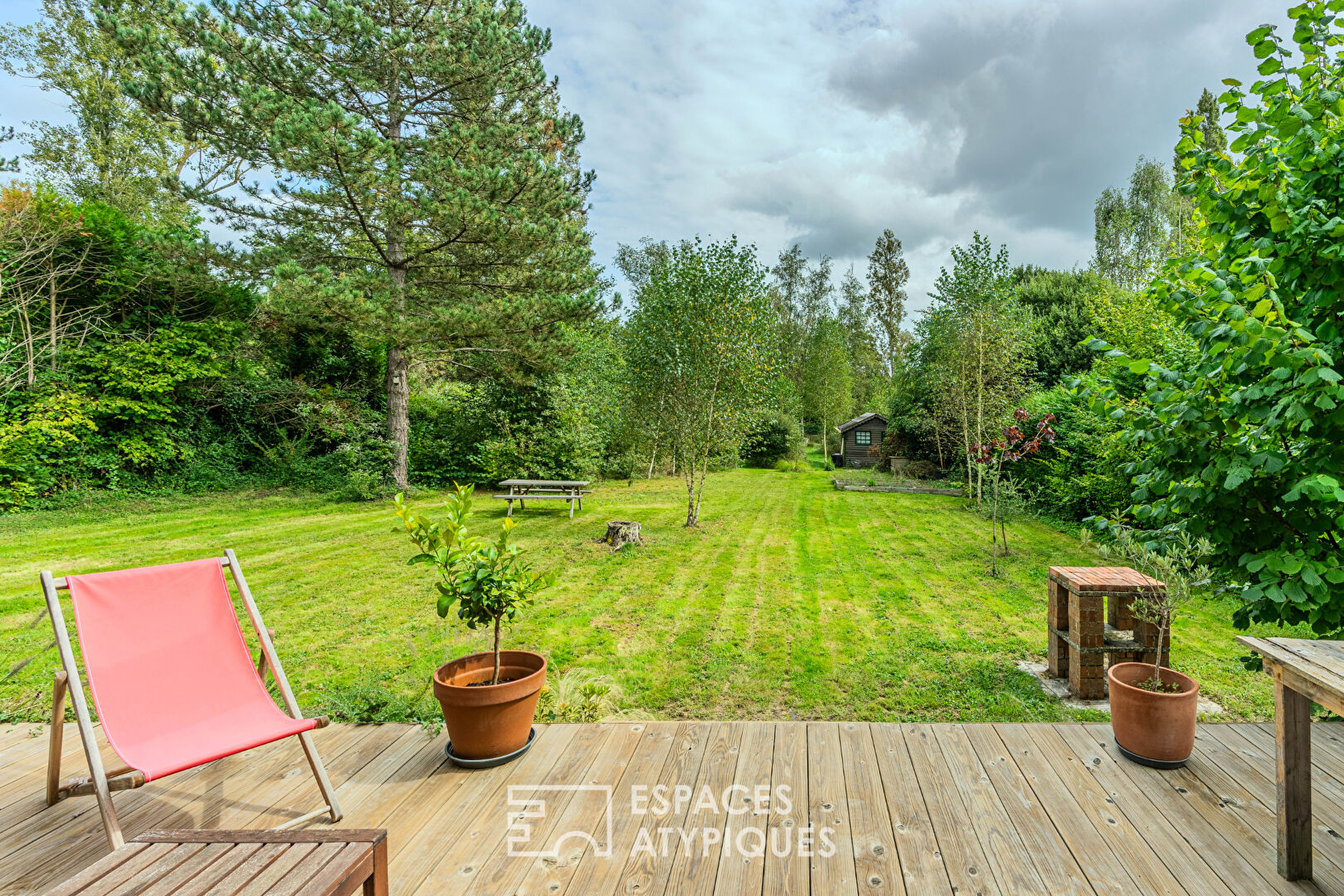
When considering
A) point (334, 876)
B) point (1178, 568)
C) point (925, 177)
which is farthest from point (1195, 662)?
point (925, 177)

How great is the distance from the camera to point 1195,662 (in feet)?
14.3

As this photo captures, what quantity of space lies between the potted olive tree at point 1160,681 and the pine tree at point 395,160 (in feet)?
33.6

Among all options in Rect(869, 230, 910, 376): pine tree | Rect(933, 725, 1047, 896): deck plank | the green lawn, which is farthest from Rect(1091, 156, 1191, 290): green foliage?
Rect(933, 725, 1047, 896): deck plank

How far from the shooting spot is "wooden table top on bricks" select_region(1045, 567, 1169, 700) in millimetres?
3434

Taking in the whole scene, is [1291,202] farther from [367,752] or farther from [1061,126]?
[1061,126]

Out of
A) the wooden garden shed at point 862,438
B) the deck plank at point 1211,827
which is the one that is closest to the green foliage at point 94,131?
the deck plank at point 1211,827

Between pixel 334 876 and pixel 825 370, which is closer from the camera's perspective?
pixel 334 876

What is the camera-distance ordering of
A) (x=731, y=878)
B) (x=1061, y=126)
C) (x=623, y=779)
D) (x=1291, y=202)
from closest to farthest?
(x=731, y=878), (x=1291, y=202), (x=623, y=779), (x=1061, y=126)

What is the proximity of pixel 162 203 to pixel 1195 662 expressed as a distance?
2301 cm

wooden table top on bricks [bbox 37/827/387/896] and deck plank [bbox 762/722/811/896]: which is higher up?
wooden table top on bricks [bbox 37/827/387/896]

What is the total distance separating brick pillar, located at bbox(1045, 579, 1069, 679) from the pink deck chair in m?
4.17

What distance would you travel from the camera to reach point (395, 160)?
10281 mm

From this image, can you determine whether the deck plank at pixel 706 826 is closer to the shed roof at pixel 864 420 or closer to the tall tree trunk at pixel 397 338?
the tall tree trunk at pixel 397 338

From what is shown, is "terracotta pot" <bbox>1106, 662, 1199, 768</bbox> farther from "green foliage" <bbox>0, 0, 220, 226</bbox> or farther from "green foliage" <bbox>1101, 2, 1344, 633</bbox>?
"green foliage" <bbox>0, 0, 220, 226</bbox>
